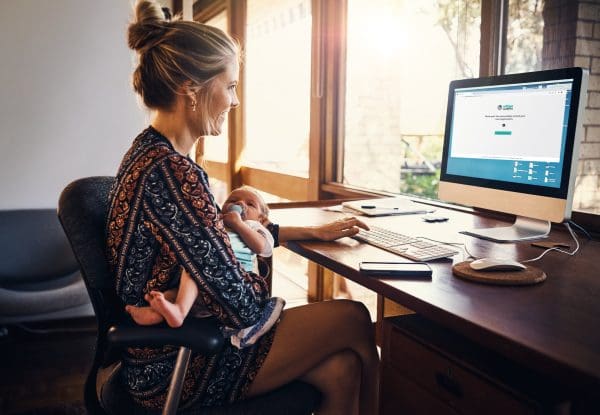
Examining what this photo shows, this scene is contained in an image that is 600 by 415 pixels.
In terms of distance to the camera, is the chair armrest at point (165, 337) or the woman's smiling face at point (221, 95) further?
the woman's smiling face at point (221, 95)

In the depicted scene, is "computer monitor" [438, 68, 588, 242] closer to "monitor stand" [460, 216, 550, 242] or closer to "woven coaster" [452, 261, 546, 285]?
"monitor stand" [460, 216, 550, 242]

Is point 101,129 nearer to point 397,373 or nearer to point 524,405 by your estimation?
point 397,373

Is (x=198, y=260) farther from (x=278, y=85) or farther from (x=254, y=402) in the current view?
(x=278, y=85)

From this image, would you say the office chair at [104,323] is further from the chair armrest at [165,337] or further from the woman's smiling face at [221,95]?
the woman's smiling face at [221,95]

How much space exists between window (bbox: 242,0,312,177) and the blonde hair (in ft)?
7.75

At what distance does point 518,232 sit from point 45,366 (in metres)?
2.29

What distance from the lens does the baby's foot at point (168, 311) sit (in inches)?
42.1

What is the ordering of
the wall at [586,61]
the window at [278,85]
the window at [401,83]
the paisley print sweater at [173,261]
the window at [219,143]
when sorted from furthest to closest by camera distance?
the window at [219,143] → the window at [278,85] → the window at [401,83] → the wall at [586,61] → the paisley print sweater at [173,261]

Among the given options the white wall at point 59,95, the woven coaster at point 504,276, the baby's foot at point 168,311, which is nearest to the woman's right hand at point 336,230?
the woven coaster at point 504,276

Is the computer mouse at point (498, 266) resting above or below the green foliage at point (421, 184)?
below

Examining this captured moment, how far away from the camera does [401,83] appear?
3.13 metres

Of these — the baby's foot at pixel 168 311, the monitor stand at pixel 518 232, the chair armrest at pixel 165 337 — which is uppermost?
the monitor stand at pixel 518 232

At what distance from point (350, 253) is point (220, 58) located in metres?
0.62

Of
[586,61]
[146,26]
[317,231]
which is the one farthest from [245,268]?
[586,61]
